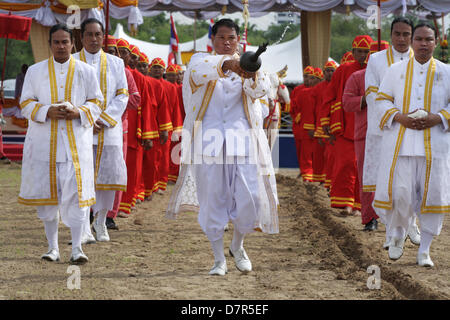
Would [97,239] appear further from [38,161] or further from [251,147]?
[251,147]

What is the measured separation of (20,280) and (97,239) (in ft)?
6.96

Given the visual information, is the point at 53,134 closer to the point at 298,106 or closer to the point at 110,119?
the point at 110,119

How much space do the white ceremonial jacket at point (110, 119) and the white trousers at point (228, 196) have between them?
1834 mm

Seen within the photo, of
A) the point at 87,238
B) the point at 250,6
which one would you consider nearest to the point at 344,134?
the point at 87,238

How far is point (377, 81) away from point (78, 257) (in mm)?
3411

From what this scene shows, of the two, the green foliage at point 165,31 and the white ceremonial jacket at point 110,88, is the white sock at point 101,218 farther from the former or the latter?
the green foliage at point 165,31

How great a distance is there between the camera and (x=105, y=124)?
25.3 ft

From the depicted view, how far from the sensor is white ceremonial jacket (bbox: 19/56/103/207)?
6527 mm

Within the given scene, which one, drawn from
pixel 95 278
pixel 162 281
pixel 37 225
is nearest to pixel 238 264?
pixel 162 281

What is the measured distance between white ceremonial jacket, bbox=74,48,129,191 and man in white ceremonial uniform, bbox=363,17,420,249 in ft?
7.91

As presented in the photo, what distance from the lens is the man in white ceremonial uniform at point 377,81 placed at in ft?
26.0

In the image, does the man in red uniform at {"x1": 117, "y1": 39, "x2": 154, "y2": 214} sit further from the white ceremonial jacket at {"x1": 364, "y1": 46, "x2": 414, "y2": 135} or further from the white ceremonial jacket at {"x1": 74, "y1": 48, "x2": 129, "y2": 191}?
the white ceremonial jacket at {"x1": 364, "y1": 46, "x2": 414, "y2": 135}

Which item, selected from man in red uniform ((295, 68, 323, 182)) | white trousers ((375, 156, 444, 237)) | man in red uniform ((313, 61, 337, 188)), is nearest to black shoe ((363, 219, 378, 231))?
man in red uniform ((313, 61, 337, 188))

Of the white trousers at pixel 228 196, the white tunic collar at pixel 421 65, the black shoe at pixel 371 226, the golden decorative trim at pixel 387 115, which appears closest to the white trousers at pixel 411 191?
the golden decorative trim at pixel 387 115
